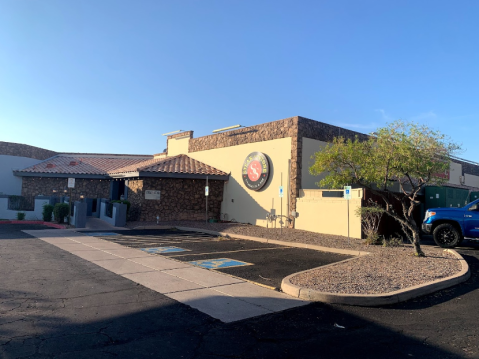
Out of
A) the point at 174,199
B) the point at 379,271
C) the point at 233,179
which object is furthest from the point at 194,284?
the point at 233,179

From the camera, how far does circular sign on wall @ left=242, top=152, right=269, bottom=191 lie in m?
20.8

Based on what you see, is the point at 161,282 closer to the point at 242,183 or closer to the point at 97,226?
the point at 97,226

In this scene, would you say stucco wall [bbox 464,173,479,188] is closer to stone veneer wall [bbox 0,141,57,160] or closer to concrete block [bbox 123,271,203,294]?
concrete block [bbox 123,271,203,294]

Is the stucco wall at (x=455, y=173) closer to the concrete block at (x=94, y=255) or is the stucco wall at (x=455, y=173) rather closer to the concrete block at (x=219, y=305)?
the concrete block at (x=94, y=255)

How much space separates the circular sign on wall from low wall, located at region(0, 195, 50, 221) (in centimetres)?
1239

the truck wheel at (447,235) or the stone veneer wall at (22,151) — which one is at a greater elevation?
the stone veneer wall at (22,151)

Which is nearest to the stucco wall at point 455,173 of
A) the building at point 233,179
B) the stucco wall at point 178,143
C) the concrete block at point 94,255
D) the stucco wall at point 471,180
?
the building at point 233,179

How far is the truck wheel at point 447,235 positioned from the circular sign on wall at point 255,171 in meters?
9.13

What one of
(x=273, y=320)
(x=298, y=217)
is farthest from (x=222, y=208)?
(x=273, y=320)

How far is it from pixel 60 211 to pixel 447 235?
19273 millimetres

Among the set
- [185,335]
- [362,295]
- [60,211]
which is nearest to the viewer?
[185,335]

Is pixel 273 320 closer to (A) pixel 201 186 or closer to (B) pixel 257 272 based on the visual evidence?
(B) pixel 257 272

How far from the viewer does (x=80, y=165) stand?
29094 millimetres

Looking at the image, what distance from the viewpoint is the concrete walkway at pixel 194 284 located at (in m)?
6.30
